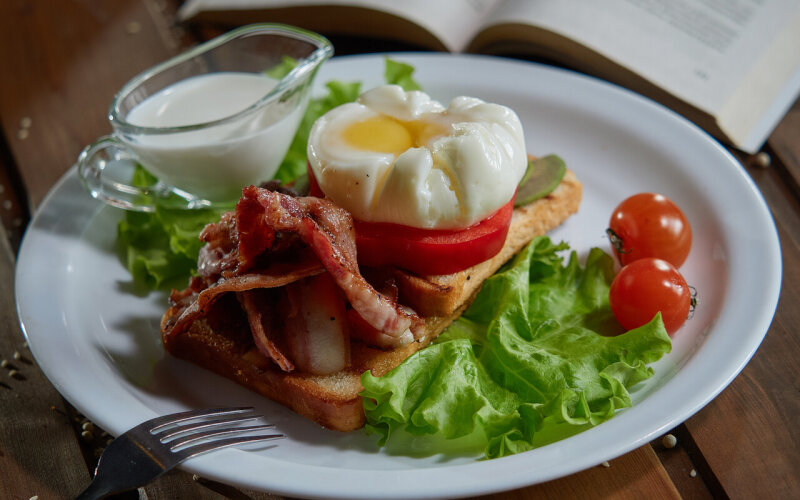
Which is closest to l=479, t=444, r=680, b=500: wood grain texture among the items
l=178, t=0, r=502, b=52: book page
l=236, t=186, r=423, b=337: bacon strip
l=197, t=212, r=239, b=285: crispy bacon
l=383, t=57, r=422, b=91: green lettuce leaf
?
l=236, t=186, r=423, b=337: bacon strip

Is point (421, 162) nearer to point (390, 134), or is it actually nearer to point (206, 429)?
point (390, 134)

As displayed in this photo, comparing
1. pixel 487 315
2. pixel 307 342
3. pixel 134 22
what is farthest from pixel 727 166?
pixel 134 22

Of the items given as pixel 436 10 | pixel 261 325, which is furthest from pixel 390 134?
pixel 436 10

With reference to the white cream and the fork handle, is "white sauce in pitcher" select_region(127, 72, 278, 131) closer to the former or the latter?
the white cream

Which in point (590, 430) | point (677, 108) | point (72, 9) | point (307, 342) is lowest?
point (72, 9)

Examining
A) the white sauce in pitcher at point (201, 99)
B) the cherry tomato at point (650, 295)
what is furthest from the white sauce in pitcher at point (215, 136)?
the cherry tomato at point (650, 295)

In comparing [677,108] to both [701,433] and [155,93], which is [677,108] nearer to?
[701,433]
